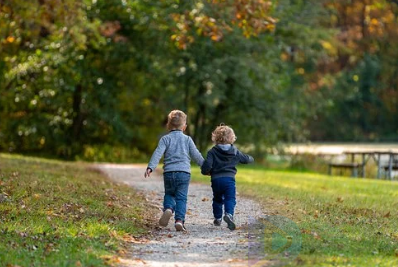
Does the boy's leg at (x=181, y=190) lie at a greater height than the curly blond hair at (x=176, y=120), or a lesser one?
lesser

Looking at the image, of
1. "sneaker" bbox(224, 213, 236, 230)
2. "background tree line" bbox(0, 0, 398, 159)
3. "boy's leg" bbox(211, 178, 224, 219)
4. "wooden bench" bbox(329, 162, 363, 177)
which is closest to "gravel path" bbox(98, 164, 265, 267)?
"sneaker" bbox(224, 213, 236, 230)

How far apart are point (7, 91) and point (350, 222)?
21.9 m

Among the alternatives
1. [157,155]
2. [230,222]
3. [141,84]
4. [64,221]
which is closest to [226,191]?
[230,222]

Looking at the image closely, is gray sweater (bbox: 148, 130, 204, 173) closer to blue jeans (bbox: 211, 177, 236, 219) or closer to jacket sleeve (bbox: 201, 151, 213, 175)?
jacket sleeve (bbox: 201, 151, 213, 175)

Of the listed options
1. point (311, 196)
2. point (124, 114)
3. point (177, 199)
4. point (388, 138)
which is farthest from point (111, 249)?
point (388, 138)

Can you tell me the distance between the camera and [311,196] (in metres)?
16.2

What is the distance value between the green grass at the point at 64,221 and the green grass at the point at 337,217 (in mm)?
2143

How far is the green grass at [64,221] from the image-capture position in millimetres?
8727

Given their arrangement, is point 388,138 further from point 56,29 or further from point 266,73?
point 56,29

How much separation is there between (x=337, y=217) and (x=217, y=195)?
7.44 ft

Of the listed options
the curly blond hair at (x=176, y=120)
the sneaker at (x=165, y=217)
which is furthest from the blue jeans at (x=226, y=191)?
the curly blond hair at (x=176, y=120)

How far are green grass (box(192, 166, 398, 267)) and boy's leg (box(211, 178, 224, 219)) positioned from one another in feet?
3.50

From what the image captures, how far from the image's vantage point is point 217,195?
11273 millimetres

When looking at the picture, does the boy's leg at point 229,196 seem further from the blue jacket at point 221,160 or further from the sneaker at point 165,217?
the sneaker at point 165,217
